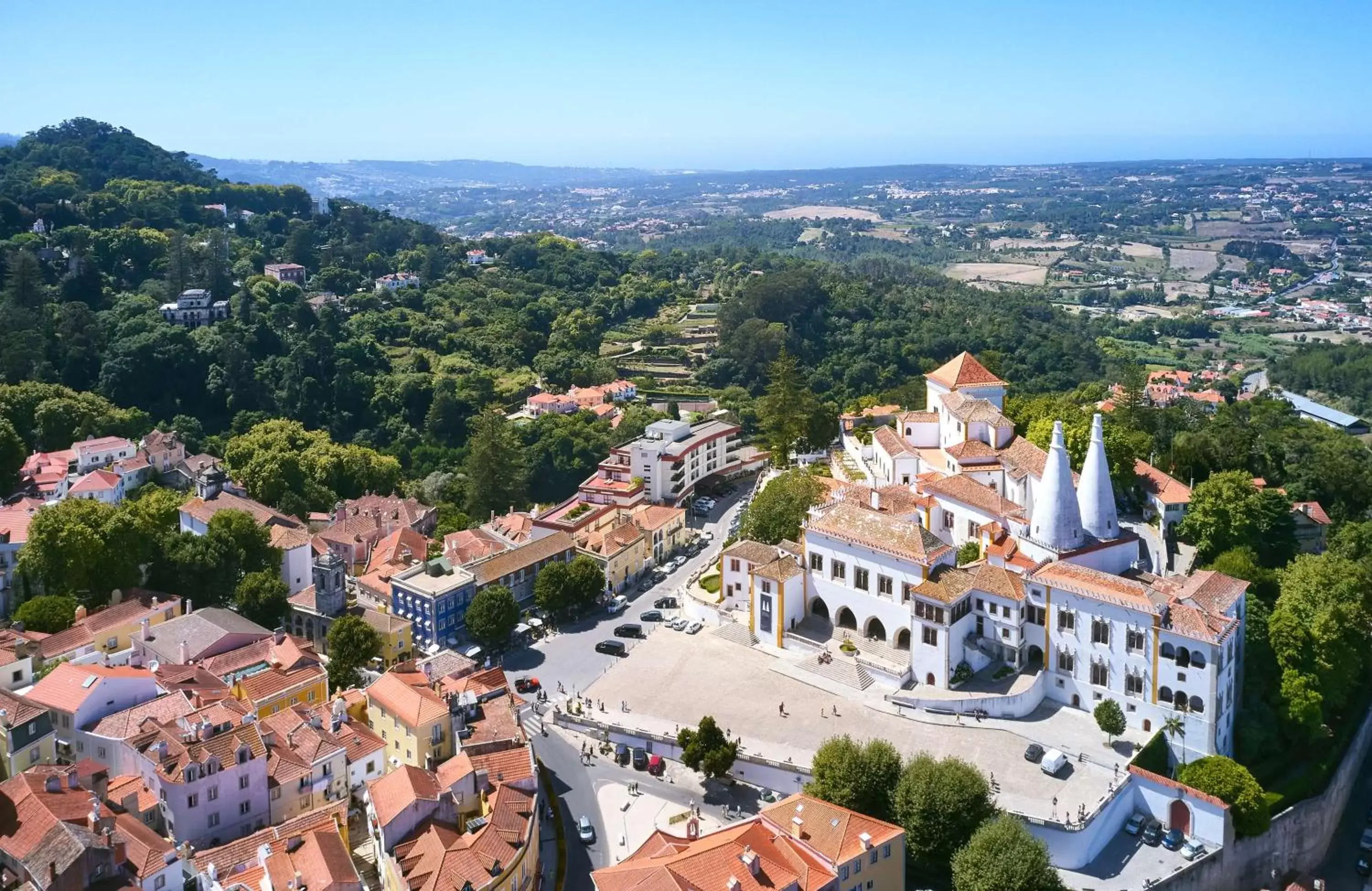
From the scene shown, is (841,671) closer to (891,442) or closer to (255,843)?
(891,442)

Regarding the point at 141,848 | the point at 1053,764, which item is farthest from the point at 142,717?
the point at 1053,764

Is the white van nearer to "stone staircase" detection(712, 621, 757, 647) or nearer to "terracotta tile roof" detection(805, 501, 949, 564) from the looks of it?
"terracotta tile roof" detection(805, 501, 949, 564)

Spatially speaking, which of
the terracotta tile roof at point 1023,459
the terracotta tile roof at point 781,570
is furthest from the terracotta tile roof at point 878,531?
the terracotta tile roof at point 1023,459

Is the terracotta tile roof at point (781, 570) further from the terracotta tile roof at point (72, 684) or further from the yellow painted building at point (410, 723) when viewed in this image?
the terracotta tile roof at point (72, 684)

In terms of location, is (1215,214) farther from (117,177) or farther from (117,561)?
(117,561)

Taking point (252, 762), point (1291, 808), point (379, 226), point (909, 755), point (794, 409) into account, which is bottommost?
point (1291, 808)

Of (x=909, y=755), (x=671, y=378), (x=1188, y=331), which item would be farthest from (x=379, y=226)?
(x=909, y=755)

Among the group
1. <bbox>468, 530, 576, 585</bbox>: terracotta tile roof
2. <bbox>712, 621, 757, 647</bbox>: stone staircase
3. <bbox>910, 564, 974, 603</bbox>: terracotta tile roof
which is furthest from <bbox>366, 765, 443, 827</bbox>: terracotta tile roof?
<bbox>910, 564, 974, 603</bbox>: terracotta tile roof

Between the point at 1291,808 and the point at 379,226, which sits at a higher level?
the point at 379,226
